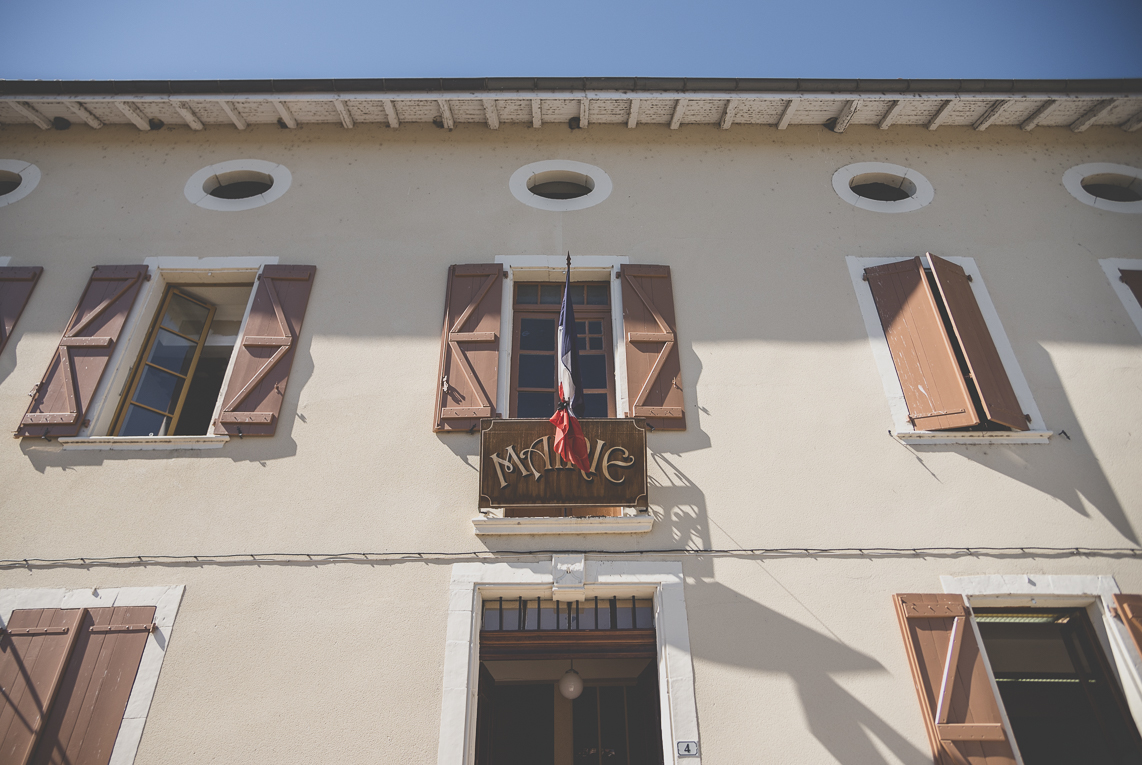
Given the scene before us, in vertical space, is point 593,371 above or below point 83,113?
below

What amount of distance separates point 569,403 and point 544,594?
1339 mm

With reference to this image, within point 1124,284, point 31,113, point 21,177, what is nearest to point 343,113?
point 31,113

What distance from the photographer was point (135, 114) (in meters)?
7.45

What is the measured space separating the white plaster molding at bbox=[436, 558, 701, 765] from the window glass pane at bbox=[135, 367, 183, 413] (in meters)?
3.06

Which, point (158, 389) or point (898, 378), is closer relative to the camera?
point (898, 378)

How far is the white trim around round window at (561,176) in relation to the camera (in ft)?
23.1

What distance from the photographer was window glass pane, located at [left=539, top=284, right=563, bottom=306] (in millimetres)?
6742

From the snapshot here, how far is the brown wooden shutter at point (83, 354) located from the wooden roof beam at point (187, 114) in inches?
75.9

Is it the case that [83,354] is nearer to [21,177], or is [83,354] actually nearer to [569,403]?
[21,177]

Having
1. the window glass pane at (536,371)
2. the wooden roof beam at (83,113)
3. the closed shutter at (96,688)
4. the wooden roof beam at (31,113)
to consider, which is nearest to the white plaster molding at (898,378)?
the window glass pane at (536,371)

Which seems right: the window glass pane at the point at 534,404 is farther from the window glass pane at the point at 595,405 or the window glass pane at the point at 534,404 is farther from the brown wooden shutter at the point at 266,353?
the brown wooden shutter at the point at 266,353

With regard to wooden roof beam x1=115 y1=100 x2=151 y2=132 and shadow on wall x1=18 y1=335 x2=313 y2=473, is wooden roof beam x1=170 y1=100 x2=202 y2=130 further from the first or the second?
shadow on wall x1=18 y1=335 x2=313 y2=473

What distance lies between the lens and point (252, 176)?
24.4 feet

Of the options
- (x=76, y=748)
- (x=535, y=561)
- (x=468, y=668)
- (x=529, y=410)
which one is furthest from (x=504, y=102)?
(x=76, y=748)
